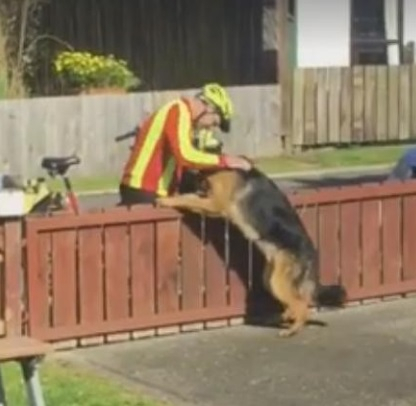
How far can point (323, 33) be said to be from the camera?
27.4 meters

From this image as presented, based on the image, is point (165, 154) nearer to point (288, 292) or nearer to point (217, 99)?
point (217, 99)

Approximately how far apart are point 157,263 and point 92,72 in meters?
13.3

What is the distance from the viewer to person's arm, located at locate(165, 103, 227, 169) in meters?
11.0

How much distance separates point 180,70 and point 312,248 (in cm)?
1702

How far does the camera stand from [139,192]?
11.4 m

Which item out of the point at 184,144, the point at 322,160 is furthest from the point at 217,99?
the point at 322,160

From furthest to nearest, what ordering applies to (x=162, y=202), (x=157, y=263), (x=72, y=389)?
(x=162, y=202) → (x=157, y=263) → (x=72, y=389)

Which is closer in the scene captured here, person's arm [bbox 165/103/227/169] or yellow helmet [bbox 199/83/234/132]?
person's arm [bbox 165/103/227/169]

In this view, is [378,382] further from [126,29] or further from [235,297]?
[126,29]

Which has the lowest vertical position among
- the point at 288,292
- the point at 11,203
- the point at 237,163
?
the point at 288,292

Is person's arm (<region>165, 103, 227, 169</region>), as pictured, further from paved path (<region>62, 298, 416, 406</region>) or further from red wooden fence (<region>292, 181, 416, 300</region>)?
paved path (<region>62, 298, 416, 406</region>)

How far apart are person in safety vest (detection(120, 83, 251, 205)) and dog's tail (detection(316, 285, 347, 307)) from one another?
3.33 feet

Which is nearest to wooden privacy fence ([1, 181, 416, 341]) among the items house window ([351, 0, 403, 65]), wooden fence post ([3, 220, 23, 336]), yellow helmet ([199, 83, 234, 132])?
wooden fence post ([3, 220, 23, 336])

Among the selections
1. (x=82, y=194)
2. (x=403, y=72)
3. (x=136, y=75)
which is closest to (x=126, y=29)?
(x=136, y=75)
